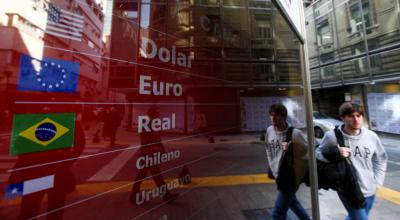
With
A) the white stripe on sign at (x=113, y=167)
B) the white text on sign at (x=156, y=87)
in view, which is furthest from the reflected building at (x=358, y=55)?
the white stripe on sign at (x=113, y=167)

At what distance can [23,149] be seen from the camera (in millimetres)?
747

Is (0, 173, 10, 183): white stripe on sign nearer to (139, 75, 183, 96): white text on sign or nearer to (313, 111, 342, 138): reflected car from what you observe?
(139, 75, 183, 96): white text on sign

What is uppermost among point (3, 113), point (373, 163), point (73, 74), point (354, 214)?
point (73, 74)

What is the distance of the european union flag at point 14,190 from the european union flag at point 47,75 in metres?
0.36

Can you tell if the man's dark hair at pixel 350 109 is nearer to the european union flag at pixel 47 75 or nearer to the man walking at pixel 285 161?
the man walking at pixel 285 161

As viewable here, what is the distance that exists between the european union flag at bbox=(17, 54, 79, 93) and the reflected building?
1166 cm

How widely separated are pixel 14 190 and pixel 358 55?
43.2ft

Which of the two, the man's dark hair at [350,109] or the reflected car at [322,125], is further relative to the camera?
the reflected car at [322,125]

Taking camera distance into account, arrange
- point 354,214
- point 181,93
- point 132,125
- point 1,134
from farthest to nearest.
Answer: point 354,214
point 181,93
point 132,125
point 1,134

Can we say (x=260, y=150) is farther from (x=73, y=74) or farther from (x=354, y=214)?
(x=73, y=74)

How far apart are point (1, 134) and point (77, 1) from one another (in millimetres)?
Result: 668

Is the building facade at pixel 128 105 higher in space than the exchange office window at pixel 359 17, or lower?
lower

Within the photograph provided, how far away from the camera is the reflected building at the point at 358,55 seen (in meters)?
8.79

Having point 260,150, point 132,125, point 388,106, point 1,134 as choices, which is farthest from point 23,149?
point 388,106
